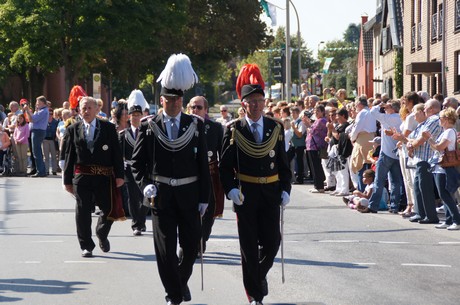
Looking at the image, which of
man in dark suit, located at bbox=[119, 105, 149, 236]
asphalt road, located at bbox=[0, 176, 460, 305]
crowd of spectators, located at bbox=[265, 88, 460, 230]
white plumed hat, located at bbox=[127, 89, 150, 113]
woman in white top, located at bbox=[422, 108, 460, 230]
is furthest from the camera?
crowd of spectators, located at bbox=[265, 88, 460, 230]

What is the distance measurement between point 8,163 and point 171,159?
18.6m

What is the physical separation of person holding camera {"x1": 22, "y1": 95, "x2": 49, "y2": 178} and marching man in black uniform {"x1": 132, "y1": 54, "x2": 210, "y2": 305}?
661 inches

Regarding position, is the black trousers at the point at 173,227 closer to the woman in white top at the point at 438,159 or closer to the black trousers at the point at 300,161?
the woman in white top at the point at 438,159

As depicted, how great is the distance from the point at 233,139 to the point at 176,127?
0.55 m

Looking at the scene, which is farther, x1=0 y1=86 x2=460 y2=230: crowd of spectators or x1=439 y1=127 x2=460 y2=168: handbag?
x1=0 y1=86 x2=460 y2=230: crowd of spectators

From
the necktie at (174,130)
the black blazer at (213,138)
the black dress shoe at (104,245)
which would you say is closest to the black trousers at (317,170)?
the black dress shoe at (104,245)

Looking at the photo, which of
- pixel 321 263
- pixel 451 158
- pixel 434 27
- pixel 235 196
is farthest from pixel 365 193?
pixel 434 27

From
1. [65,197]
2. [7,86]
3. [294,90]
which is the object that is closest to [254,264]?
[65,197]

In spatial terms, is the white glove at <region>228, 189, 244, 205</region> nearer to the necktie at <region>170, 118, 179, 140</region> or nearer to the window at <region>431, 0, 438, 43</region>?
the necktie at <region>170, 118, 179, 140</region>

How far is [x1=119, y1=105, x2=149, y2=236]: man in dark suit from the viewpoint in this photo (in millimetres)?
13500

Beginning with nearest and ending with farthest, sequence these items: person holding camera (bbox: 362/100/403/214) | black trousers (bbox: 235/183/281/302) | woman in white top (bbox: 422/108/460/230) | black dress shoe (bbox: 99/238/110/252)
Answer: black trousers (bbox: 235/183/281/302)
black dress shoe (bbox: 99/238/110/252)
woman in white top (bbox: 422/108/460/230)
person holding camera (bbox: 362/100/403/214)

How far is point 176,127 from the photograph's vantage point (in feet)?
28.0

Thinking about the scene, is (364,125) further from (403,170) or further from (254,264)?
(254,264)

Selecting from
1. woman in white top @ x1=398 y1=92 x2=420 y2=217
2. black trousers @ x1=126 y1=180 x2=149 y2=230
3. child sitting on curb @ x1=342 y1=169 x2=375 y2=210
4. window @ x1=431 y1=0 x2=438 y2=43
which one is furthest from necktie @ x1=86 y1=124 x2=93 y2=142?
window @ x1=431 y1=0 x2=438 y2=43
